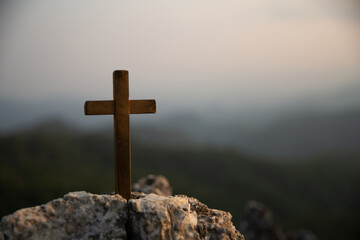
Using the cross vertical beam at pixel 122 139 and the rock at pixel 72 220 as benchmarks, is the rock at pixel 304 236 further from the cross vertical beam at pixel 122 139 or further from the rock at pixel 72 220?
the rock at pixel 72 220

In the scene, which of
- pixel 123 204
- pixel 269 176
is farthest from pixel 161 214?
pixel 269 176

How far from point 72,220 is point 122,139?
1.49 meters

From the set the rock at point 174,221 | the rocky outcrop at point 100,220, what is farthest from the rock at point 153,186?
the rocky outcrop at point 100,220

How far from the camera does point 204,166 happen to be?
3847 centimetres

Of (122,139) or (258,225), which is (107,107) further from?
(258,225)

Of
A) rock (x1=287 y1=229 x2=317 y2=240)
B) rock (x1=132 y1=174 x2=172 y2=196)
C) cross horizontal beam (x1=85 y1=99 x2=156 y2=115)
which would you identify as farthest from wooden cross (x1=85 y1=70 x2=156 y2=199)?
rock (x1=287 y1=229 x2=317 y2=240)

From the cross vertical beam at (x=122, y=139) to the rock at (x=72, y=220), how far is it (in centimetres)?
65

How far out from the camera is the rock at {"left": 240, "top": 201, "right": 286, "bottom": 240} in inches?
613

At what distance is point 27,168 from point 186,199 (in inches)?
1212

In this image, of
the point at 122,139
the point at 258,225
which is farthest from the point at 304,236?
the point at 122,139

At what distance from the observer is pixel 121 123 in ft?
16.2

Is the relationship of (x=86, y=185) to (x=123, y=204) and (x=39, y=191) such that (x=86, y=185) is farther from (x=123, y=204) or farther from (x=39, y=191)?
(x=123, y=204)

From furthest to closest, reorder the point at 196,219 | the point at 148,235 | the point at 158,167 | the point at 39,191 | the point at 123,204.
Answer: the point at 158,167
the point at 39,191
the point at 196,219
the point at 123,204
the point at 148,235

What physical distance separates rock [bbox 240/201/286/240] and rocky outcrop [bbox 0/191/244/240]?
12296 mm
